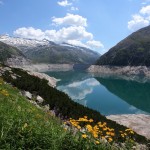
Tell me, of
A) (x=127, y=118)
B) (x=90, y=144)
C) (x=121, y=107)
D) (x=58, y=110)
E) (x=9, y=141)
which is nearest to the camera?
(x=9, y=141)

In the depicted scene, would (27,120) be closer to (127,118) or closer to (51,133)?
(51,133)

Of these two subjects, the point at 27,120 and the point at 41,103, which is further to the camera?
the point at 41,103

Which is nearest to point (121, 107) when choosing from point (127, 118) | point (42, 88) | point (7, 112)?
point (127, 118)

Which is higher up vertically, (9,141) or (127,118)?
(9,141)

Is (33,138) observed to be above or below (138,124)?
above

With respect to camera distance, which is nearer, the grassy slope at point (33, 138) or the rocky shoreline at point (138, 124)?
the grassy slope at point (33, 138)

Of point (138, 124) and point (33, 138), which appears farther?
point (138, 124)

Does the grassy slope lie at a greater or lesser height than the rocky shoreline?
greater

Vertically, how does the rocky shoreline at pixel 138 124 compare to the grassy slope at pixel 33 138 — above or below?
below

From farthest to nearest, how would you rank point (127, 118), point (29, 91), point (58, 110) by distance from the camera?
point (127, 118)
point (29, 91)
point (58, 110)

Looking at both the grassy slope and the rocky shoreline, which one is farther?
the rocky shoreline
